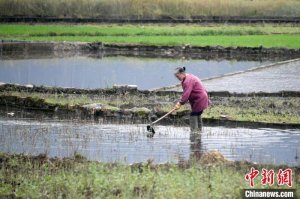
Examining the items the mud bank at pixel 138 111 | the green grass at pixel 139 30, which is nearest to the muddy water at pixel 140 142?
the mud bank at pixel 138 111

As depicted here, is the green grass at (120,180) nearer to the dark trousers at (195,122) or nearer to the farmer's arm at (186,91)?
the farmer's arm at (186,91)

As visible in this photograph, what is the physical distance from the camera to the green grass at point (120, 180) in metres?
9.63

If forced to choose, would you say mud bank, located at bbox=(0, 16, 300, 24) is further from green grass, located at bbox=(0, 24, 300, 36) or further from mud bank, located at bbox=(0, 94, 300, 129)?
mud bank, located at bbox=(0, 94, 300, 129)

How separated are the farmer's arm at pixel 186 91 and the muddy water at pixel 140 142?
809 mm

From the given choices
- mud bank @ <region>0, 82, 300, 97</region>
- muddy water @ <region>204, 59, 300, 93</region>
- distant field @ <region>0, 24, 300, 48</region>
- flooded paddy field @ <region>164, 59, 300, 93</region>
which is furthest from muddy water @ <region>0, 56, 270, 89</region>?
distant field @ <region>0, 24, 300, 48</region>

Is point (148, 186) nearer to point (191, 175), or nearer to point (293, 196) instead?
point (191, 175)

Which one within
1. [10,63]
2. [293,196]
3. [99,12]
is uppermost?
[99,12]

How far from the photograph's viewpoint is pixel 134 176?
33.9 feet

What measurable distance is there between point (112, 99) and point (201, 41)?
1876cm

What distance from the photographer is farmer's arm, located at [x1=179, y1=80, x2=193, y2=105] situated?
14406 millimetres

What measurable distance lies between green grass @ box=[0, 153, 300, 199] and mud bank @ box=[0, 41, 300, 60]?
949 inches

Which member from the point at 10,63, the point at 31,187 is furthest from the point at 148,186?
the point at 10,63

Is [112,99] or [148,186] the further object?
[112,99]

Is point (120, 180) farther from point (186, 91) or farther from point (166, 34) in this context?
point (166, 34)
